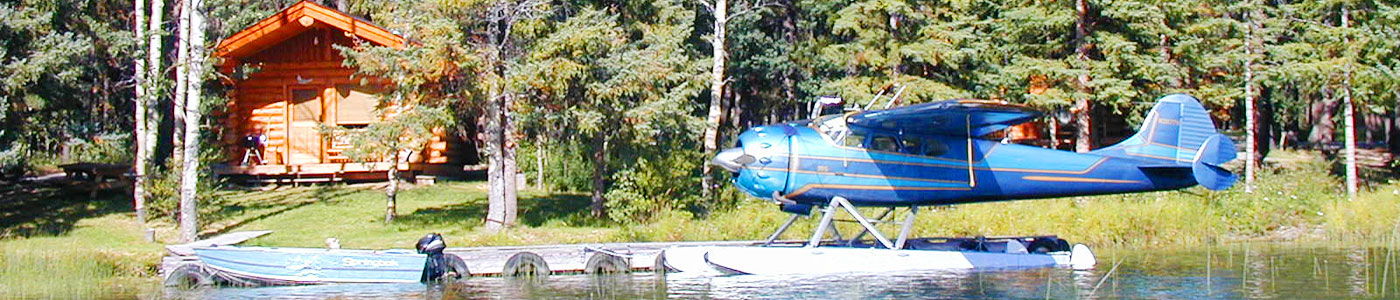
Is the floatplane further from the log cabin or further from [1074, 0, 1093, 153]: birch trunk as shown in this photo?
the log cabin

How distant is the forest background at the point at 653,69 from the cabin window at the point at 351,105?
229 cm

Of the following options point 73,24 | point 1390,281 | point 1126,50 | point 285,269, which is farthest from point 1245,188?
point 73,24

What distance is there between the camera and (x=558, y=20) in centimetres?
2575

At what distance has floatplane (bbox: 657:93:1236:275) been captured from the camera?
18938 millimetres

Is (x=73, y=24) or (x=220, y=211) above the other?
(x=73, y=24)

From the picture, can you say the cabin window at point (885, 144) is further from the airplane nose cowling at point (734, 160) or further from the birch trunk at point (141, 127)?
the birch trunk at point (141, 127)

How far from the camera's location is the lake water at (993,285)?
15953 mm

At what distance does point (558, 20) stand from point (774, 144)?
8.03 meters

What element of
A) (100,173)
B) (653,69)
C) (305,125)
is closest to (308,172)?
(305,125)

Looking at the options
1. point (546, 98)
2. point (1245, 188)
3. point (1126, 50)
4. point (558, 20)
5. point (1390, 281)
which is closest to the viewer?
point (1390, 281)

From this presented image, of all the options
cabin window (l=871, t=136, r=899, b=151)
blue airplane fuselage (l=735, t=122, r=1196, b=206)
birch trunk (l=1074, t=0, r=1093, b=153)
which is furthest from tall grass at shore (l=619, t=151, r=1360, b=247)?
birch trunk (l=1074, t=0, r=1093, b=153)

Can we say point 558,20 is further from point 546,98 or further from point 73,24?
point 73,24

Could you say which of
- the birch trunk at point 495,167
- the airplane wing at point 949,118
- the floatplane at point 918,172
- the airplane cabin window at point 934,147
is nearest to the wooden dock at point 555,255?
the floatplane at point 918,172

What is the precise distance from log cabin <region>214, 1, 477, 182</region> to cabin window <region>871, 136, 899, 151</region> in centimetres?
1381
